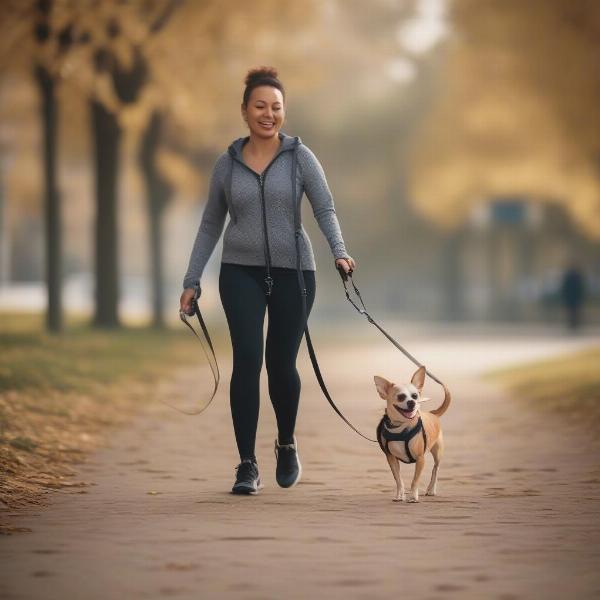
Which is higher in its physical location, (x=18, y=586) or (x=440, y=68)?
(x=440, y=68)

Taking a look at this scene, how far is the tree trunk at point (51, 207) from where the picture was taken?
70.3 feet

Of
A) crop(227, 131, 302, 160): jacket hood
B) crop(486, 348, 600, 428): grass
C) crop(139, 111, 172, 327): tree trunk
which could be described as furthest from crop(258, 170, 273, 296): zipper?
crop(139, 111, 172, 327): tree trunk

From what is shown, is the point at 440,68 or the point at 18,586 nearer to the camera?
the point at 18,586

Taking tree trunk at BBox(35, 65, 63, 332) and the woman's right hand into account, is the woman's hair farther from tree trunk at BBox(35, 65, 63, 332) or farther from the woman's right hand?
tree trunk at BBox(35, 65, 63, 332)

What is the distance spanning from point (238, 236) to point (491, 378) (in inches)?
434

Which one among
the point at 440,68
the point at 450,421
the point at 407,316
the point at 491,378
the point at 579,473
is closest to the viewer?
the point at 579,473

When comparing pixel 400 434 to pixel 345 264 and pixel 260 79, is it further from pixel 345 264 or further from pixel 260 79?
pixel 260 79

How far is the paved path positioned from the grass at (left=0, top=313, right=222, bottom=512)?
0.28m

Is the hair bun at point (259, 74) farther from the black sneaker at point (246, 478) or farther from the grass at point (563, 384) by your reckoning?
the grass at point (563, 384)

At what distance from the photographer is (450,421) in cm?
1276

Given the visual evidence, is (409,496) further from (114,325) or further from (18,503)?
(114,325)

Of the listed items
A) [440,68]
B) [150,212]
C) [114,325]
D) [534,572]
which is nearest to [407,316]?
[440,68]

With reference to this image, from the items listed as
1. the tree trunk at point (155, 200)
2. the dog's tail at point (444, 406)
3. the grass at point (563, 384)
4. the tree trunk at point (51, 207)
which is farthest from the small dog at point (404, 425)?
the tree trunk at point (155, 200)

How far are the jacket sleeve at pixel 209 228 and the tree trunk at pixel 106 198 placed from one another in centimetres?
1702
